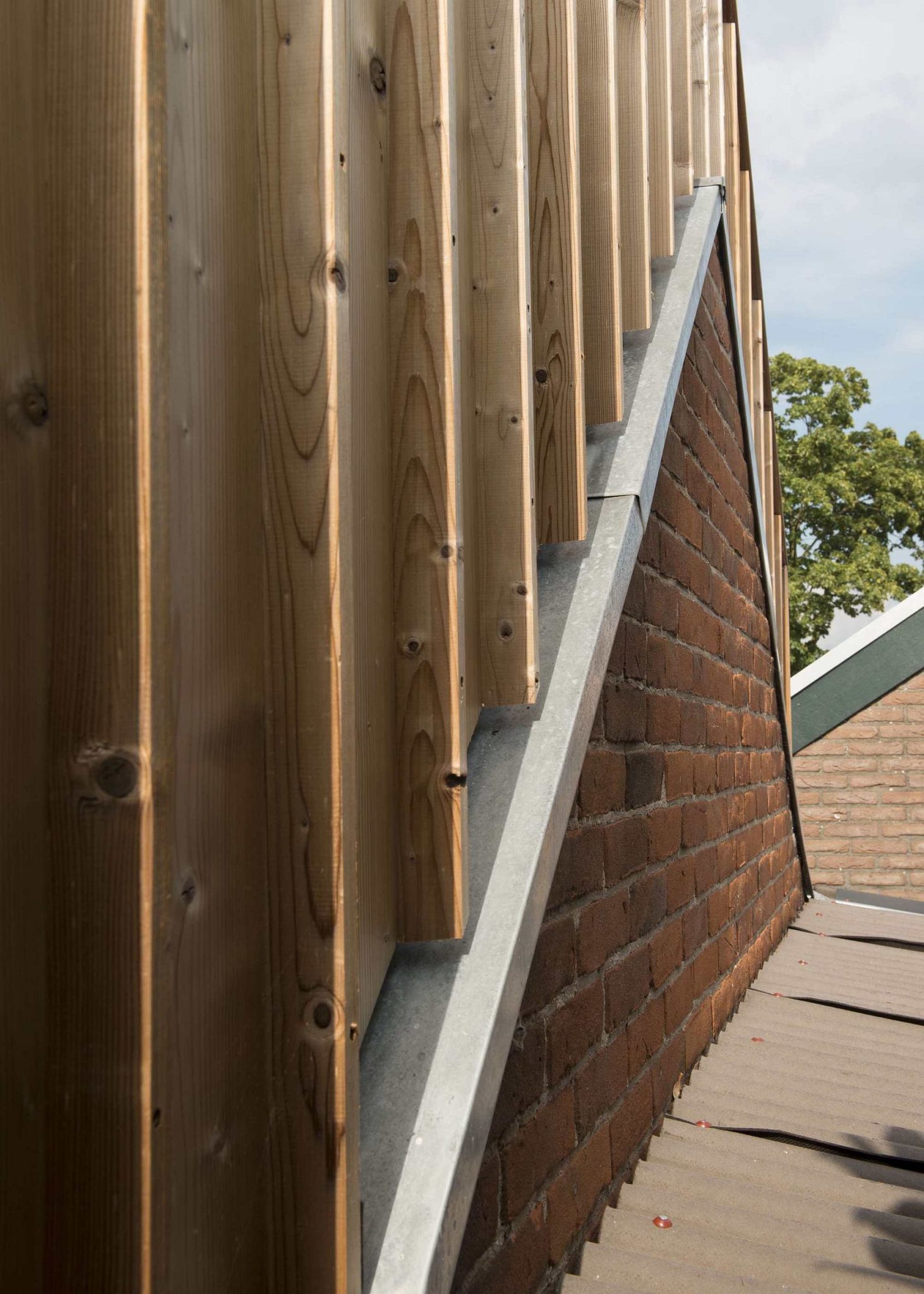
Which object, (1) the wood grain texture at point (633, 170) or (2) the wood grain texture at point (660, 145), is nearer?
(1) the wood grain texture at point (633, 170)

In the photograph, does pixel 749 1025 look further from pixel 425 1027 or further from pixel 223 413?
pixel 223 413

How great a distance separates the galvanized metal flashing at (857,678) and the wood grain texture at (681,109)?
18.6 feet

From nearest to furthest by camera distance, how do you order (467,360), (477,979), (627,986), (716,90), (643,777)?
(477,979) → (467,360) → (627,986) → (643,777) → (716,90)

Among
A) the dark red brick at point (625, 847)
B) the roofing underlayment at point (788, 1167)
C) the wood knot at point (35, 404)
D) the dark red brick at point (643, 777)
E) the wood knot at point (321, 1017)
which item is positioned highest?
the wood knot at point (35, 404)

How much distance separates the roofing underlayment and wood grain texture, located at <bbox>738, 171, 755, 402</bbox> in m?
2.13

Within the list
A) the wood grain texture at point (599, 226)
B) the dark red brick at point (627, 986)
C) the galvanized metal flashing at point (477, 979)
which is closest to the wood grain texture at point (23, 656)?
the galvanized metal flashing at point (477, 979)

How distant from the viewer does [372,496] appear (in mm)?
1236

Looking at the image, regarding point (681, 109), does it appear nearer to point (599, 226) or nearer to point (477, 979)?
point (599, 226)

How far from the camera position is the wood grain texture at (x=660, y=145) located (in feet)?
8.32

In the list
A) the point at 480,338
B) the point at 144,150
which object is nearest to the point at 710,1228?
the point at 480,338

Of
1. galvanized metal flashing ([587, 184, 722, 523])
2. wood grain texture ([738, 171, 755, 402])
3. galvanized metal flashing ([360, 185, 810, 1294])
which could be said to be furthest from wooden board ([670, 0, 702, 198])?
galvanized metal flashing ([360, 185, 810, 1294])

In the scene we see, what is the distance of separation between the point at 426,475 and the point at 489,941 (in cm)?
55

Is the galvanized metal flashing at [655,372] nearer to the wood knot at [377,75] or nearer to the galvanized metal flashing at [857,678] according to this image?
the wood knot at [377,75]

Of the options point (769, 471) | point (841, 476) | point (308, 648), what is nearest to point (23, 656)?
point (308, 648)
